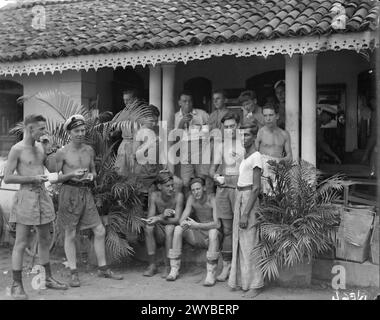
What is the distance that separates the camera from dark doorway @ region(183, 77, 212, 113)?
1121 centimetres

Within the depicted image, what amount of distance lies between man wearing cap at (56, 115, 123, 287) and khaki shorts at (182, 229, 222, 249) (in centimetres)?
111

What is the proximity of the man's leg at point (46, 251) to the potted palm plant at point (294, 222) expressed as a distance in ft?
8.01

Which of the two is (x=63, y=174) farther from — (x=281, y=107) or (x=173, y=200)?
(x=281, y=107)

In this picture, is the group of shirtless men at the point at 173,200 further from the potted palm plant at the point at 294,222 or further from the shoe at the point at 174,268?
the potted palm plant at the point at 294,222

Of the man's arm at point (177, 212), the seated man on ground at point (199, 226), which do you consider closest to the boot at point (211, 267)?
the seated man on ground at point (199, 226)

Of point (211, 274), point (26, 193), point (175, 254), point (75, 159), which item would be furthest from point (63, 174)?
point (211, 274)

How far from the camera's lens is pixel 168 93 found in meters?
8.90

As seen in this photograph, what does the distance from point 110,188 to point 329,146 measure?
5.06 metres

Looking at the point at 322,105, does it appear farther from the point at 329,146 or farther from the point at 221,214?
the point at 221,214

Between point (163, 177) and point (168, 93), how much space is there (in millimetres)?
2306

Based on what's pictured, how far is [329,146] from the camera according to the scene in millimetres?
10359

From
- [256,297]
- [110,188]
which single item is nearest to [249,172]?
[256,297]
